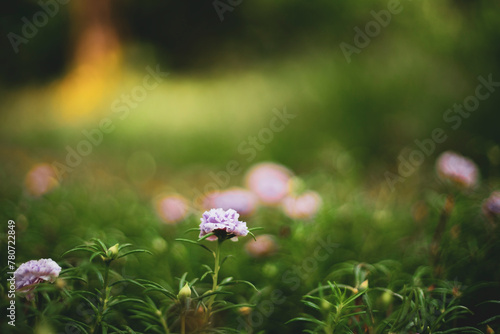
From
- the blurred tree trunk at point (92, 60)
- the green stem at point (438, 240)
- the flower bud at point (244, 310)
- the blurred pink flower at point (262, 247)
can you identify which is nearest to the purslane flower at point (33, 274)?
the flower bud at point (244, 310)

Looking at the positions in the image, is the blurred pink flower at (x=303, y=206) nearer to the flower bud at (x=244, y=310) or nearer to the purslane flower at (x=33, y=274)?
the flower bud at (x=244, y=310)

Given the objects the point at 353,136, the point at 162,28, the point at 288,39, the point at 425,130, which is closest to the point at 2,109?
the point at 162,28

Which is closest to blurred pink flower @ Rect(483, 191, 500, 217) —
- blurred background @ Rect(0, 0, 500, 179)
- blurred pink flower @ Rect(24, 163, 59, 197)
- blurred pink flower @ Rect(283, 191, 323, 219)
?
blurred pink flower @ Rect(283, 191, 323, 219)

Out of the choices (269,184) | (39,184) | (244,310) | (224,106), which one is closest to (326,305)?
(244,310)

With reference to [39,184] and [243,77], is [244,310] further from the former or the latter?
[243,77]

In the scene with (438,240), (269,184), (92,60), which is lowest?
(438,240)

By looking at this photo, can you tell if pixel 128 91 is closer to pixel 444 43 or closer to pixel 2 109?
pixel 2 109
